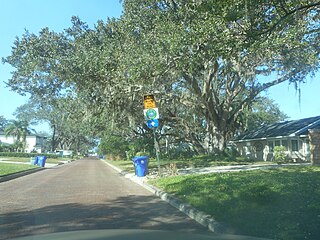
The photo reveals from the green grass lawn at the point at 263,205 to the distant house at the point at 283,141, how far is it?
67.4ft

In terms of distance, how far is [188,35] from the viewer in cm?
1666

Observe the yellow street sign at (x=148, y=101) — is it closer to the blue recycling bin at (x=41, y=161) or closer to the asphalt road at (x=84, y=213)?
the asphalt road at (x=84, y=213)

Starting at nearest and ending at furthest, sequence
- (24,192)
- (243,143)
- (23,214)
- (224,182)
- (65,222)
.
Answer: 1. (65,222)
2. (23,214)
3. (224,182)
4. (24,192)
5. (243,143)

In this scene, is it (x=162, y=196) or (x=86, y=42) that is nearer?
(x=162, y=196)

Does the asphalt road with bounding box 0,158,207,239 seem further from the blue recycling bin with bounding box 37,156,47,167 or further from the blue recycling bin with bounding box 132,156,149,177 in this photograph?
the blue recycling bin with bounding box 37,156,47,167

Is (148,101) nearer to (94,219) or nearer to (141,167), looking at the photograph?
(141,167)

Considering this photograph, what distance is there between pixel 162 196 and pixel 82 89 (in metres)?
14.7

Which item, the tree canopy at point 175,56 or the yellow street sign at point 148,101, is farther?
the yellow street sign at point 148,101

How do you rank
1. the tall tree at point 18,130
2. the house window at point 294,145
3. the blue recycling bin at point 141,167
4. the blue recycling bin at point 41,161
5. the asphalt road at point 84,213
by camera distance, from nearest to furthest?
the asphalt road at point 84,213 → the blue recycling bin at point 141,167 → the house window at point 294,145 → the blue recycling bin at point 41,161 → the tall tree at point 18,130

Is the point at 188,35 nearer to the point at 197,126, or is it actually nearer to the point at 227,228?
the point at 227,228

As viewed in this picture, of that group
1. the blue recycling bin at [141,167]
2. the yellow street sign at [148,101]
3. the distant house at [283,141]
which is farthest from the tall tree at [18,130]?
the yellow street sign at [148,101]

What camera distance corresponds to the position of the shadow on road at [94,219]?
829 centimetres

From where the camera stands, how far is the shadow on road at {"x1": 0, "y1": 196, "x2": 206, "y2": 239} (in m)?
8.29

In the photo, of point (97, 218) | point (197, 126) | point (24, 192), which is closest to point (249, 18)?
point (97, 218)
